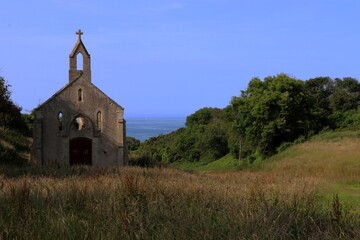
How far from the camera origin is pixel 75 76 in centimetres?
3838

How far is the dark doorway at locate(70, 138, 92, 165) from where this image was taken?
36.5 m

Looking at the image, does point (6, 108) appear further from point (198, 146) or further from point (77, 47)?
point (198, 146)

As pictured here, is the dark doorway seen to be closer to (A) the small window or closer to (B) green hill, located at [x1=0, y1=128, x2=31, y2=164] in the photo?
(A) the small window

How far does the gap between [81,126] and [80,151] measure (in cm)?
228

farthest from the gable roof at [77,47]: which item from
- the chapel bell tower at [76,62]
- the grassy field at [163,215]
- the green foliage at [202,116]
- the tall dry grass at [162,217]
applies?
the green foliage at [202,116]

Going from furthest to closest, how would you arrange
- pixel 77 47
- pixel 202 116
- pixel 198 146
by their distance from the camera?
pixel 202 116, pixel 198 146, pixel 77 47

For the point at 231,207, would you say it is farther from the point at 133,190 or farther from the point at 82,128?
the point at 82,128

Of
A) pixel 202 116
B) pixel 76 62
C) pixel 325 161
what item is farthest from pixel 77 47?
pixel 202 116

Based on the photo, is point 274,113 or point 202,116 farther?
point 202,116

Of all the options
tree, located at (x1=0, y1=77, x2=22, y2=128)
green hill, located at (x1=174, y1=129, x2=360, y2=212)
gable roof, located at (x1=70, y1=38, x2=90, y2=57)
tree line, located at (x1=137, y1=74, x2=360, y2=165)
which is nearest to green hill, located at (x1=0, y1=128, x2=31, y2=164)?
tree, located at (x1=0, y1=77, x2=22, y2=128)

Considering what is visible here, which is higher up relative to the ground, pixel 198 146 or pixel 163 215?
pixel 198 146

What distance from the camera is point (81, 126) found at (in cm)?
3800

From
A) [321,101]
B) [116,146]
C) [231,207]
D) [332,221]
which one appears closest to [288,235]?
[332,221]

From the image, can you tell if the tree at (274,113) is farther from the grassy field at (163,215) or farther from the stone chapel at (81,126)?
the grassy field at (163,215)
